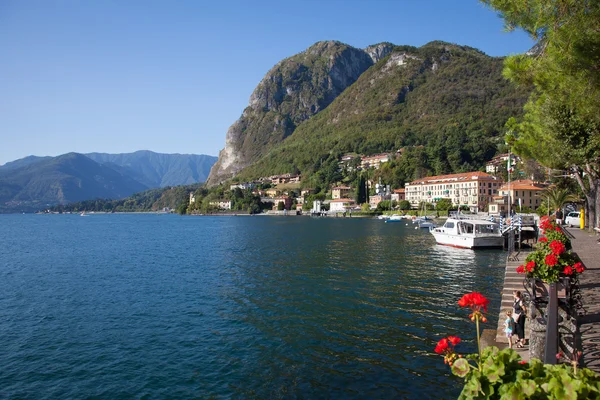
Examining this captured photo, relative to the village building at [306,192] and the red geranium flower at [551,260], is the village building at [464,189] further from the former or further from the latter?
the red geranium flower at [551,260]

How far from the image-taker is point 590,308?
11.9 m

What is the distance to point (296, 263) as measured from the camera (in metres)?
36.0

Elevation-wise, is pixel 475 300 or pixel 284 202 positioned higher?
pixel 284 202

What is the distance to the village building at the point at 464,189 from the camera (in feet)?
390

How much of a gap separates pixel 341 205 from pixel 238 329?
147 metres

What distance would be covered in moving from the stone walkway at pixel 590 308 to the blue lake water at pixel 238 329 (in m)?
3.42

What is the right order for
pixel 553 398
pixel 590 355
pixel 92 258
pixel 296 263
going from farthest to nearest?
1. pixel 92 258
2. pixel 296 263
3. pixel 590 355
4. pixel 553 398

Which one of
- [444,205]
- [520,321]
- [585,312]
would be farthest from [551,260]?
[444,205]

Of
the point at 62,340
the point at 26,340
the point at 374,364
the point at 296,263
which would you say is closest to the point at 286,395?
the point at 374,364

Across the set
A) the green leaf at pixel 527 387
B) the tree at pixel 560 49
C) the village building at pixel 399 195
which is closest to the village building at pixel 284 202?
the village building at pixel 399 195

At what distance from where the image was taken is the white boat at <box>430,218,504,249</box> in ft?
145

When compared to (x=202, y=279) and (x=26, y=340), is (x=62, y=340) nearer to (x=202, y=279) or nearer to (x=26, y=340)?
(x=26, y=340)

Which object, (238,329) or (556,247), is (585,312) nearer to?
(556,247)

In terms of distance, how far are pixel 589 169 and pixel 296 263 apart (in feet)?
73.4
